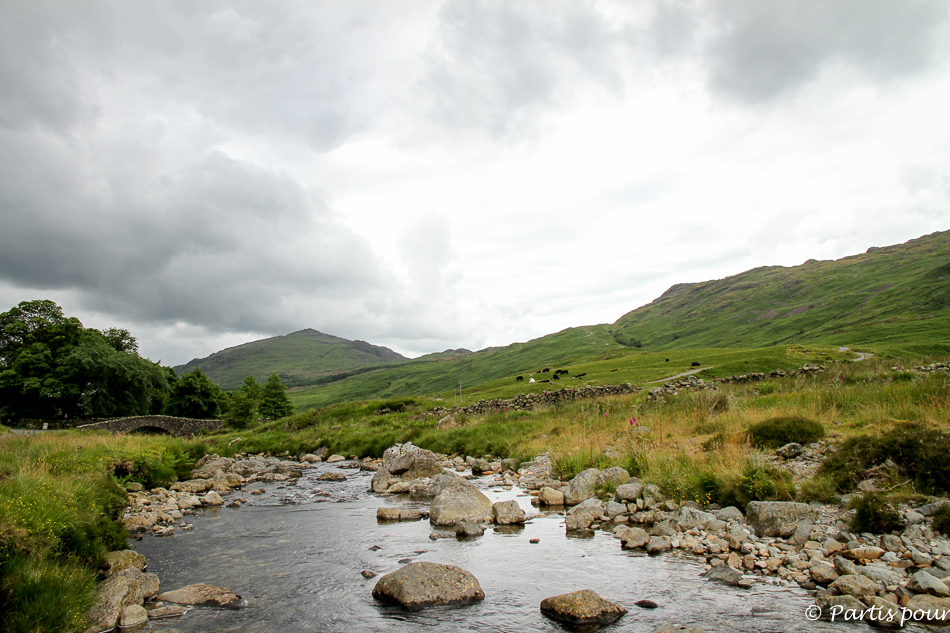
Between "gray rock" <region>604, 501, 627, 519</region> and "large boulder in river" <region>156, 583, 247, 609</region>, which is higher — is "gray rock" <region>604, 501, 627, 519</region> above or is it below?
below

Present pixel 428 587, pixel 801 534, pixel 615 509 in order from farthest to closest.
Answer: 1. pixel 615 509
2. pixel 801 534
3. pixel 428 587

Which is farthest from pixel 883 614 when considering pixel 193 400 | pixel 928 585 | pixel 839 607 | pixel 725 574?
pixel 193 400

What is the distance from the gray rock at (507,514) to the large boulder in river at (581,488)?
226cm

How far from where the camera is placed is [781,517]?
10.4 meters

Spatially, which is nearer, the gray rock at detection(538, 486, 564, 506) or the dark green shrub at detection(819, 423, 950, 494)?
the dark green shrub at detection(819, 423, 950, 494)

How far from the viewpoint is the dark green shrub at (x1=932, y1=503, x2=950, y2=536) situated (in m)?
8.62

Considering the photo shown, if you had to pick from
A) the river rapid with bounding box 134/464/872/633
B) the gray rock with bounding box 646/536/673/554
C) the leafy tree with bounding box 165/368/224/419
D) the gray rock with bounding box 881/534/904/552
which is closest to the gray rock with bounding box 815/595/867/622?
the river rapid with bounding box 134/464/872/633

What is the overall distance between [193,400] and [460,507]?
110409 millimetres

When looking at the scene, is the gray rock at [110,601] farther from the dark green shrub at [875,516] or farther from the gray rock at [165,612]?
the dark green shrub at [875,516]

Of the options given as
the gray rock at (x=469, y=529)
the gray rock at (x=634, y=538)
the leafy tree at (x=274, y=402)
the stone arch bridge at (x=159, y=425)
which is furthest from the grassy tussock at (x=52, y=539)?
Result: the leafy tree at (x=274, y=402)

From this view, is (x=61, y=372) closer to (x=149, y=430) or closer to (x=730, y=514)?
(x=149, y=430)

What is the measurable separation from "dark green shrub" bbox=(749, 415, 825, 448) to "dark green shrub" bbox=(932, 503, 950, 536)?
215 inches

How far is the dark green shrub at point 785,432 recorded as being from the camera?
1441 centimetres

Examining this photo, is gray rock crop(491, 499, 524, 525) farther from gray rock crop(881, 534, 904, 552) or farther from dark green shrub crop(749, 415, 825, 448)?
gray rock crop(881, 534, 904, 552)
